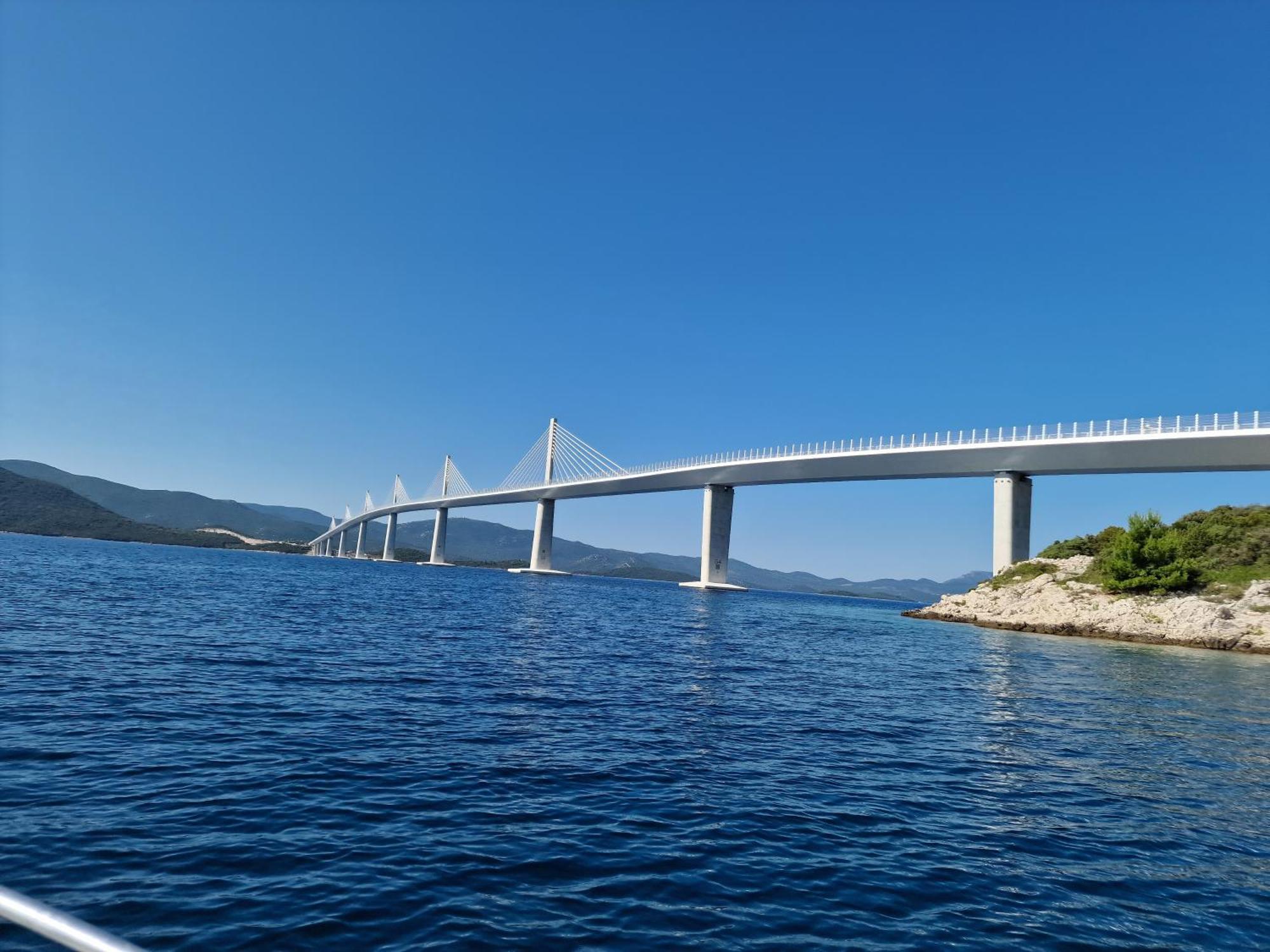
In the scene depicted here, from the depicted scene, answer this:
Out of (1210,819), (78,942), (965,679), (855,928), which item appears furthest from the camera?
(965,679)

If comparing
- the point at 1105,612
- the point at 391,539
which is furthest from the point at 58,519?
the point at 1105,612

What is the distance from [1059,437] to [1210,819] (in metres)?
58.6

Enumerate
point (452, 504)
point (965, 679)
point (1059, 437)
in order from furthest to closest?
1. point (452, 504)
2. point (1059, 437)
3. point (965, 679)

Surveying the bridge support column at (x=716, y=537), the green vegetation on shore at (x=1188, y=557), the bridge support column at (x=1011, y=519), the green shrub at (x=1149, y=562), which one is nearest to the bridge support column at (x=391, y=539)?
the bridge support column at (x=716, y=537)

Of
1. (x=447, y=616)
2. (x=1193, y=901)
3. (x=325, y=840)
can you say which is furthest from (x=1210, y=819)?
(x=447, y=616)

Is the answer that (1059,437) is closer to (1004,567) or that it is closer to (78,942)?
(1004,567)

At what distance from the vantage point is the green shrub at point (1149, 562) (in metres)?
46.6

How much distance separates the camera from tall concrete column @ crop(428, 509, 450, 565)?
159875 millimetres

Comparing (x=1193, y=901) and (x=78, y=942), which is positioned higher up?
(x=78, y=942)

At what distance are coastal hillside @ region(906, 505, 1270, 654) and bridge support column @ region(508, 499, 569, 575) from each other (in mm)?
80397

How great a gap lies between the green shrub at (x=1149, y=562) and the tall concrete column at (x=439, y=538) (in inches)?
5209

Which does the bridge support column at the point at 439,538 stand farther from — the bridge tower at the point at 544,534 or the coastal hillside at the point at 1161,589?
the coastal hillside at the point at 1161,589

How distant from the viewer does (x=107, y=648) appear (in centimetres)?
1845

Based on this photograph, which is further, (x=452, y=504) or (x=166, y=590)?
(x=452, y=504)
